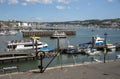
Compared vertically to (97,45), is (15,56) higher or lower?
lower

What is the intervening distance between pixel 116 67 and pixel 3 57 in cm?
2786

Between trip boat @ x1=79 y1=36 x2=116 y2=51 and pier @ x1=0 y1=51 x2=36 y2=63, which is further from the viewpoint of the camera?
trip boat @ x1=79 y1=36 x2=116 y2=51

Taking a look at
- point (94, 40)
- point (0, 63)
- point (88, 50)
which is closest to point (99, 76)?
point (0, 63)

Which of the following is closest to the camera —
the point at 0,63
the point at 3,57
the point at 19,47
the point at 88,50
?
the point at 0,63

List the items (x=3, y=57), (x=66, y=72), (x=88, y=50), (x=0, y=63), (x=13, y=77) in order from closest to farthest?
1. (x=13, y=77)
2. (x=66, y=72)
3. (x=0, y=63)
4. (x=3, y=57)
5. (x=88, y=50)

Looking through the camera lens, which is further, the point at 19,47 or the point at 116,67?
the point at 19,47

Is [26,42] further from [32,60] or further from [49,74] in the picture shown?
A: [49,74]

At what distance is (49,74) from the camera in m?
20.7

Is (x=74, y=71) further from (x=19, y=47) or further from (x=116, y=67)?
(x=19, y=47)

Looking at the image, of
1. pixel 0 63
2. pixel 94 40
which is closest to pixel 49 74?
pixel 0 63

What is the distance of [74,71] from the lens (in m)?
22.4

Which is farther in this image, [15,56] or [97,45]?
[97,45]

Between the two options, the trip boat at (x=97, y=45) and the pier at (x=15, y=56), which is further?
the trip boat at (x=97, y=45)

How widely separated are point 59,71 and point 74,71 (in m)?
1.40
